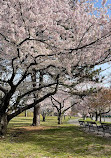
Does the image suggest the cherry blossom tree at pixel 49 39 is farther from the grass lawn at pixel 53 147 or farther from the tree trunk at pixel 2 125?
the grass lawn at pixel 53 147

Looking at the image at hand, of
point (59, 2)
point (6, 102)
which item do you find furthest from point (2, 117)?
point (59, 2)

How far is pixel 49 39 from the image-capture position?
9438mm

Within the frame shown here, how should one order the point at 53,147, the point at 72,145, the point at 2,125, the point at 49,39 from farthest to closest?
the point at 2,125 < the point at 49,39 < the point at 72,145 < the point at 53,147

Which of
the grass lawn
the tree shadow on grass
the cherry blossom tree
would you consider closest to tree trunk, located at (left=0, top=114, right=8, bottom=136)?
the cherry blossom tree

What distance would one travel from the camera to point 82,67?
37.1 ft

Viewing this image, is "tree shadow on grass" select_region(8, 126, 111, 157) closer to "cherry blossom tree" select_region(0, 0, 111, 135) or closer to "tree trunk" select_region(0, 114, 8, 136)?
"tree trunk" select_region(0, 114, 8, 136)

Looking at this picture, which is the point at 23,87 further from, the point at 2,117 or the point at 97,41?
the point at 97,41

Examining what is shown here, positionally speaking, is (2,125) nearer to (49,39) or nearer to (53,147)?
(53,147)

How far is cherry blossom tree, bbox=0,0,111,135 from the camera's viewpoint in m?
8.05

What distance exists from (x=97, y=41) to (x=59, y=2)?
435 cm

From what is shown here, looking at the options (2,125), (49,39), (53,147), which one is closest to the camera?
(53,147)

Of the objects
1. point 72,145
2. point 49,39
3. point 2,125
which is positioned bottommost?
point 72,145

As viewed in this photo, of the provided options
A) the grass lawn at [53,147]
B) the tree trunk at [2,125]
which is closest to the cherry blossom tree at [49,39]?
the tree trunk at [2,125]

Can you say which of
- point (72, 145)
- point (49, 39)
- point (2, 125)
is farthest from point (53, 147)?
point (49, 39)
